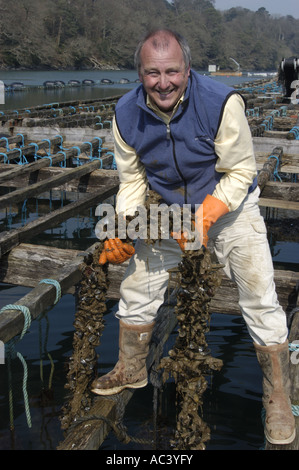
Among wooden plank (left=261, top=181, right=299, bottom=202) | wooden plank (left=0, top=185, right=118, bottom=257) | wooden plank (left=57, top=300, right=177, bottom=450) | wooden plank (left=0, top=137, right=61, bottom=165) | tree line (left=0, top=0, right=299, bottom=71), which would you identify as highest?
tree line (left=0, top=0, right=299, bottom=71)

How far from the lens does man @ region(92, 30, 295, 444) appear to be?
3.21m

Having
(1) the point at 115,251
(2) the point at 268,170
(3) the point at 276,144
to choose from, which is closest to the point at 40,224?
(1) the point at 115,251

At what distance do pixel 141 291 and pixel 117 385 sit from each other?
742 millimetres

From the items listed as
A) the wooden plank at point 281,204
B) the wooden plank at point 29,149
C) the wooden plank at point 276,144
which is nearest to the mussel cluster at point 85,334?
the wooden plank at point 281,204

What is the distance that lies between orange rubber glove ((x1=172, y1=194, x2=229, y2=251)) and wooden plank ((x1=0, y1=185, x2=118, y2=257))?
2516mm

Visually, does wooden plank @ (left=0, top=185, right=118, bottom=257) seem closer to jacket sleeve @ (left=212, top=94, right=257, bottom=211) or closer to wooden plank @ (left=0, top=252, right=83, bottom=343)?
wooden plank @ (left=0, top=252, right=83, bottom=343)

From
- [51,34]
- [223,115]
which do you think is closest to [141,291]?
[223,115]

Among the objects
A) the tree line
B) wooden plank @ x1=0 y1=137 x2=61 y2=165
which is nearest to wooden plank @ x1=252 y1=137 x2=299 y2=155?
wooden plank @ x1=0 y1=137 x2=61 y2=165

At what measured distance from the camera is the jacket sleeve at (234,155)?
126 inches

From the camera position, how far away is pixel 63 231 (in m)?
10.5

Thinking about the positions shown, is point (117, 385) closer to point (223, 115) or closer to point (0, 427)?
point (0, 427)

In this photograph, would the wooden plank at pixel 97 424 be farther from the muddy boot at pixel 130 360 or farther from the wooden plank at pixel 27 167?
the wooden plank at pixel 27 167

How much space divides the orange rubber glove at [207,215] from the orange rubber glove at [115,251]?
0.45m

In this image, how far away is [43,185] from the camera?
25.0ft
